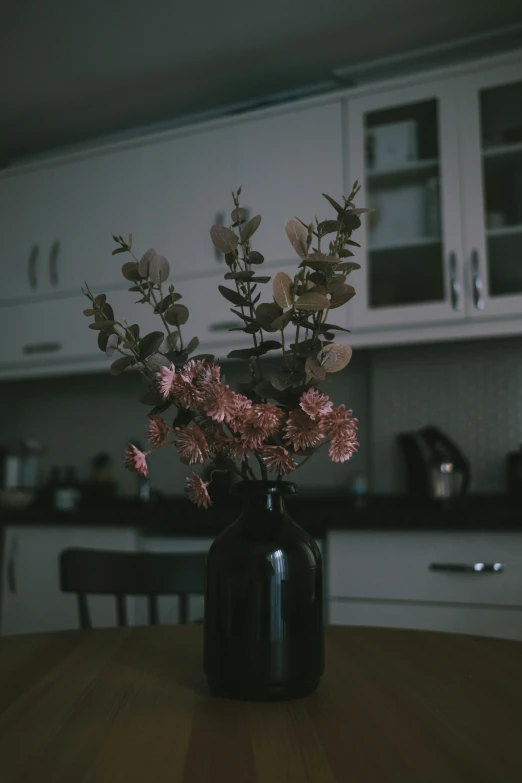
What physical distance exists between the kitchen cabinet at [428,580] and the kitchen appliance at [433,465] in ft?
1.21

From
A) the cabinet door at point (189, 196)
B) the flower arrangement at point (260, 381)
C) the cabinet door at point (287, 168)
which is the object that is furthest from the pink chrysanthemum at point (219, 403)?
the cabinet door at point (189, 196)

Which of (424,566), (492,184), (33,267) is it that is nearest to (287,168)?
(492,184)

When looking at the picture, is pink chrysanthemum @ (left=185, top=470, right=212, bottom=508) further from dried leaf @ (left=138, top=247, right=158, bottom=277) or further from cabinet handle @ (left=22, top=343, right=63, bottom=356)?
cabinet handle @ (left=22, top=343, right=63, bottom=356)

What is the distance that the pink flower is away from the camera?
73 cm

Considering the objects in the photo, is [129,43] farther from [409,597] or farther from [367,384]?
[409,597]

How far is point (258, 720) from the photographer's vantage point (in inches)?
25.1

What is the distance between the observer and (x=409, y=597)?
1.76 m

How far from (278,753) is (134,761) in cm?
13

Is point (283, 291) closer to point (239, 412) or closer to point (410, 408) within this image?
point (239, 412)

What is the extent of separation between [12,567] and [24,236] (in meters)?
1.44

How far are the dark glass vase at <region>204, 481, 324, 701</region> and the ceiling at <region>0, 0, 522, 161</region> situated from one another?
6.54 ft

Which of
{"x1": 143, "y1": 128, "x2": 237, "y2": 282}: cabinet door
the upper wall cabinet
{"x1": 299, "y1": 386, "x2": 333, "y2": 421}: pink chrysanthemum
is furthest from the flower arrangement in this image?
the upper wall cabinet

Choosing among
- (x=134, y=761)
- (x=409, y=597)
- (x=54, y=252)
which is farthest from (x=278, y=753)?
(x=54, y=252)

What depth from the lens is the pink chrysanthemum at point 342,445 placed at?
2.32 feet
